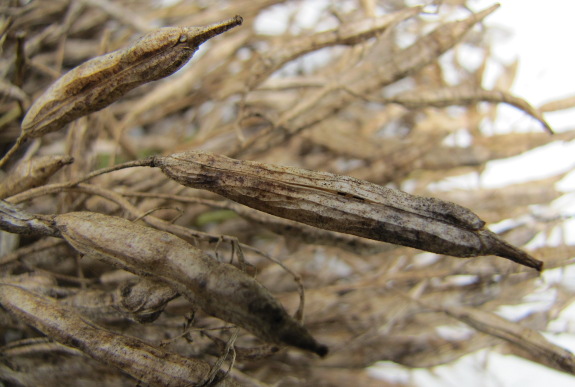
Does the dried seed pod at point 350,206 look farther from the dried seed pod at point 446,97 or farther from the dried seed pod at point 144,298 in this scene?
the dried seed pod at point 446,97

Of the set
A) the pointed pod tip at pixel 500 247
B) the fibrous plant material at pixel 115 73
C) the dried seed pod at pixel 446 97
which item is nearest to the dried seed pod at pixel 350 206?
the pointed pod tip at pixel 500 247

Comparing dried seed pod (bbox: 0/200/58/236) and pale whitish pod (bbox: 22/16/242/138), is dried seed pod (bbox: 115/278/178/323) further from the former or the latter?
pale whitish pod (bbox: 22/16/242/138)

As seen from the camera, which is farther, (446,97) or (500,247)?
(446,97)

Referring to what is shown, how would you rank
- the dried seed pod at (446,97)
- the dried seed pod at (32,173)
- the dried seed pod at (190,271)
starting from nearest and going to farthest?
the dried seed pod at (190,271), the dried seed pod at (32,173), the dried seed pod at (446,97)

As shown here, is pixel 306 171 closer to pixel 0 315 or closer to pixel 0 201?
pixel 0 201

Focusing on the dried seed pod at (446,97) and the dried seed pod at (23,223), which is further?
the dried seed pod at (446,97)

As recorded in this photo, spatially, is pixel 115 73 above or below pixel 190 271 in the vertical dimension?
above

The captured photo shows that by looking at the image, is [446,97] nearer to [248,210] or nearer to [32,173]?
[248,210]

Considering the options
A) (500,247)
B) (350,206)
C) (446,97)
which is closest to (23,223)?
(350,206)
